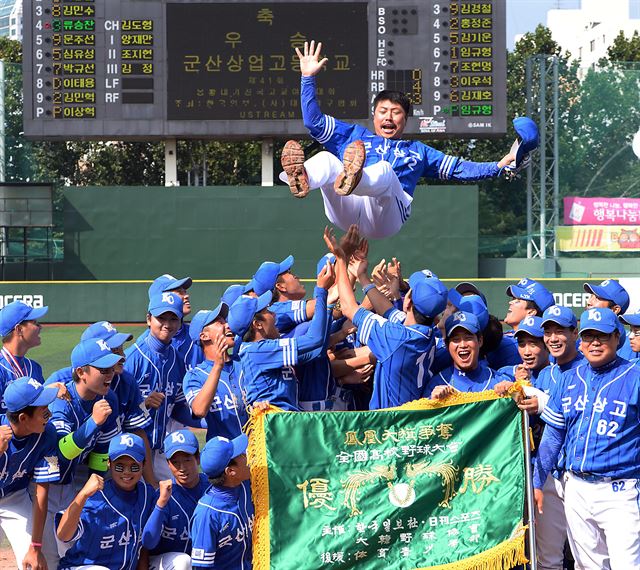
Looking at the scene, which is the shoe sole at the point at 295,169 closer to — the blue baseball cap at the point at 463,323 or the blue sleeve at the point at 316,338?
the blue sleeve at the point at 316,338

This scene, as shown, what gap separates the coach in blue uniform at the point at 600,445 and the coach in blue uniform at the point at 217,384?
192 cm

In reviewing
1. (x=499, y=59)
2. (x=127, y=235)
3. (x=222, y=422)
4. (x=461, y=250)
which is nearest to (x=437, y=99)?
(x=499, y=59)

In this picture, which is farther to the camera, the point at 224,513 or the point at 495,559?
the point at 224,513

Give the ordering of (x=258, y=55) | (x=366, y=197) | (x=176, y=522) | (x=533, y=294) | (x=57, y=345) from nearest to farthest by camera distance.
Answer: (x=176, y=522)
(x=366, y=197)
(x=533, y=294)
(x=57, y=345)
(x=258, y=55)

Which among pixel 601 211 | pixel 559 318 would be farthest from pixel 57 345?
pixel 601 211

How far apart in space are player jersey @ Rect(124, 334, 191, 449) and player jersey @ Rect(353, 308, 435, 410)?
201 cm

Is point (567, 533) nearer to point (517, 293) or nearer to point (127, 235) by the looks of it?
point (517, 293)

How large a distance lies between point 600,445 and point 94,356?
2870 mm

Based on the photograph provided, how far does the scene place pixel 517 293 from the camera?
7.75 meters

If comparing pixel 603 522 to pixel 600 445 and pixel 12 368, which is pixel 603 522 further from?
pixel 12 368

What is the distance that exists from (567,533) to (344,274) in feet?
6.57

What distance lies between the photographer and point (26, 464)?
6055mm

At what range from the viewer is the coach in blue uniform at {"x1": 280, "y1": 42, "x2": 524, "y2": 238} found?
6840mm

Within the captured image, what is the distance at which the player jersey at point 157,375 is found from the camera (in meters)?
7.72
